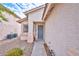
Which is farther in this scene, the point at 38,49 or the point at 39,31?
the point at 39,31

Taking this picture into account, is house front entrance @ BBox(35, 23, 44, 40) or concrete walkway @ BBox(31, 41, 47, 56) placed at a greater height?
house front entrance @ BBox(35, 23, 44, 40)

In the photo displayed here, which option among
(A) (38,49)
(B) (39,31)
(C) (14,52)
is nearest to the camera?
(C) (14,52)

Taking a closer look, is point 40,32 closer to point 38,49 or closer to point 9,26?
point 38,49

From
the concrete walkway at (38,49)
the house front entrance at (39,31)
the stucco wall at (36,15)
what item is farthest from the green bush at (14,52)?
the stucco wall at (36,15)

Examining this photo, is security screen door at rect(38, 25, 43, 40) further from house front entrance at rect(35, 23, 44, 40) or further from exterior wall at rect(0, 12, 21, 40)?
exterior wall at rect(0, 12, 21, 40)

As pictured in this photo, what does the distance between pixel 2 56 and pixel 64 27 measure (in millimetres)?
994

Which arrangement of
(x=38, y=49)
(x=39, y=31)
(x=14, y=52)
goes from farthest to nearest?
1. (x=39, y=31)
2. (x=38, y=49)
3. (x=14, y=52)

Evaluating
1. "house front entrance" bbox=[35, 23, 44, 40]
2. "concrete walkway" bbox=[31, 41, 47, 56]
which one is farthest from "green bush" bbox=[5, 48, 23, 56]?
"house front entrance" bbox=[35, 23, 44, 40]

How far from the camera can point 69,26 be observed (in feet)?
6.57

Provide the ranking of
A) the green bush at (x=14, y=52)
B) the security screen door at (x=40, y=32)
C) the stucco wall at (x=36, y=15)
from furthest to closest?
1. the security screen door at (x=40, y=32)
2. the stucco wall at (x=36, y=15)
3. the green bush at (x=14, y=52)

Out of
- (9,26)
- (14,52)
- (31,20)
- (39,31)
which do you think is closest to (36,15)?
(31,20)

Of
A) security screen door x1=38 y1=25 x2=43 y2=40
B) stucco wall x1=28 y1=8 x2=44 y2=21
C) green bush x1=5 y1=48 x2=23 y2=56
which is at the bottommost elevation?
green bush x1=5 y1=48 x2=23 y2=56

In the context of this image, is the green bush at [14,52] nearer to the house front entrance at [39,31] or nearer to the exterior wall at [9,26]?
the exterior wall at [9,26]

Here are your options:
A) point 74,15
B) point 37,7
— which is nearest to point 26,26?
point 37,7
